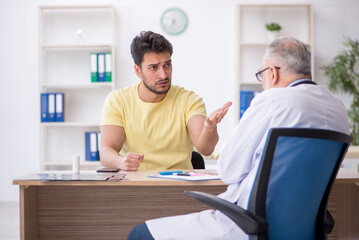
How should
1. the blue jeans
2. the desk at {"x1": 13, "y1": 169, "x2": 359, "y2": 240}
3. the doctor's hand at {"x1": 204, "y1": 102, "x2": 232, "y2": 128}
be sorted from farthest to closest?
1. the desk at {"x1": 13, "y1": 169, "x2": 359, "y2": 240}
2. the doctor's hand at {"x1": 204, "y1": 102, "x2": 232, "y2": 128}
3. the blue jeans

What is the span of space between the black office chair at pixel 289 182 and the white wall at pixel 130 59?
3613mm

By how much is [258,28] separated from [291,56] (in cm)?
356

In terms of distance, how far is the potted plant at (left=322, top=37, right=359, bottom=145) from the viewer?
4676 millimetres

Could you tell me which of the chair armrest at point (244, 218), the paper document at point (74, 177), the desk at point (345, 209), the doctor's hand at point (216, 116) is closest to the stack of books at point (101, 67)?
the doctor's hand at point (216, 116)

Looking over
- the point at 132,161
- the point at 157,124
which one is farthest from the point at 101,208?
the point at 157,124

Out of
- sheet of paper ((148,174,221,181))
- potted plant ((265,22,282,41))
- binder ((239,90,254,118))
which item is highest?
potted plant ((265,22,282,41))

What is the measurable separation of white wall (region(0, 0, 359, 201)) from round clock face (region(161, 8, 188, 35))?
64mm

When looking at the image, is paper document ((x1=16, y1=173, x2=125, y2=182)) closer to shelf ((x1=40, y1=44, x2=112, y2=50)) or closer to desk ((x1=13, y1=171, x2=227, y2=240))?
desk ((x1=13, y1=171, x2=227, y2=240))

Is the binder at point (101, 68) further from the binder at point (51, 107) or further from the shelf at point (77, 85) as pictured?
the binder at point (51, 107)

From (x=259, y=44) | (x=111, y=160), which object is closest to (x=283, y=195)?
(x=111, y=160)

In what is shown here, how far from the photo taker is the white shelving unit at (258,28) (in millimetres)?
4945

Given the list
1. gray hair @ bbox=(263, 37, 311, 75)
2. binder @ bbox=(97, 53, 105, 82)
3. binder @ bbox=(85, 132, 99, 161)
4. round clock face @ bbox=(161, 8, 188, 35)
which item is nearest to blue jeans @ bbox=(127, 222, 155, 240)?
gray hair @ bbox=(263, 37, 311, 75)

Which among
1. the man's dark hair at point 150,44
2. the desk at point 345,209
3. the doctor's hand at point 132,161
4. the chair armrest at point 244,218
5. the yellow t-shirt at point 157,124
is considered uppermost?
the man's dark hair at point 150,44

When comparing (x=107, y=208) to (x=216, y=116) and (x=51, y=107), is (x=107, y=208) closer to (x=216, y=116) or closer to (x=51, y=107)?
(x=216, y=116)
